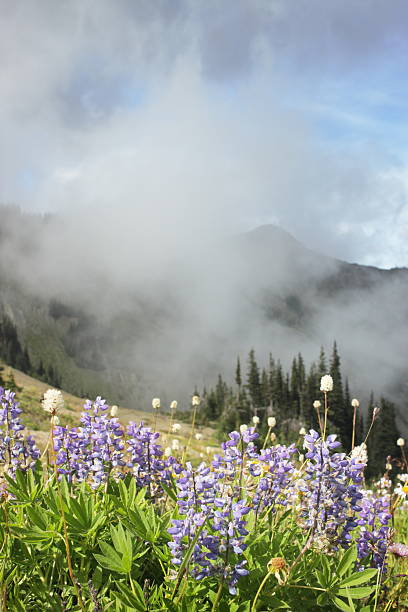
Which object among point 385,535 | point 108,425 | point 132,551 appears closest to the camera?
point 132,551

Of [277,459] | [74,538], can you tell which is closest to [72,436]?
[74,538]

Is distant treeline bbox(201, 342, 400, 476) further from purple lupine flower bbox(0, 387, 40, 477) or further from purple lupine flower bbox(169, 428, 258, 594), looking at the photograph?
purple lupine flower bbox(169, 428, 258, 594)

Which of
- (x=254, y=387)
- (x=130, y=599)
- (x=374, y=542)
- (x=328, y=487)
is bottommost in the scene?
(x=254, y=387)

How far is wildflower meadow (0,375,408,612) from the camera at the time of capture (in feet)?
11.1

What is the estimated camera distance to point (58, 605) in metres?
3.78

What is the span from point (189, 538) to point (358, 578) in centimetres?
141

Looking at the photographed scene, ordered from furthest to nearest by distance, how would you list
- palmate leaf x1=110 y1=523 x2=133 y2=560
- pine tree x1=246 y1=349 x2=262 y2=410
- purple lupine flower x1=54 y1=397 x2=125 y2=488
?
pine tree x1=246 y1=349 x2=262 y2=410 → purple lupine flower x1=54 y1=397 x2=125 y2=488 → palmate leaf x1=110 y1=523 x2=133 y2=560

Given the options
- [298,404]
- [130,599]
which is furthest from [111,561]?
[298,404]

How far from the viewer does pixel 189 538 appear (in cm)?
332

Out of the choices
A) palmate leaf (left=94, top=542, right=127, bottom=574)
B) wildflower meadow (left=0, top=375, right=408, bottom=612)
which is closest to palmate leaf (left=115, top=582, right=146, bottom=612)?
wildflower meadow (left=0, top=375, right=408, bottom=612)

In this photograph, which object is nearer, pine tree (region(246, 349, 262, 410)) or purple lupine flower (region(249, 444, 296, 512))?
purple lupine flower (region(249, 444, 296, 512))

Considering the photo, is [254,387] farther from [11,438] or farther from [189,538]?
[189,538]

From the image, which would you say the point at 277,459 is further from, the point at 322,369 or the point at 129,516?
the point at 322,369

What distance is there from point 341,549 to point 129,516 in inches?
89.3
